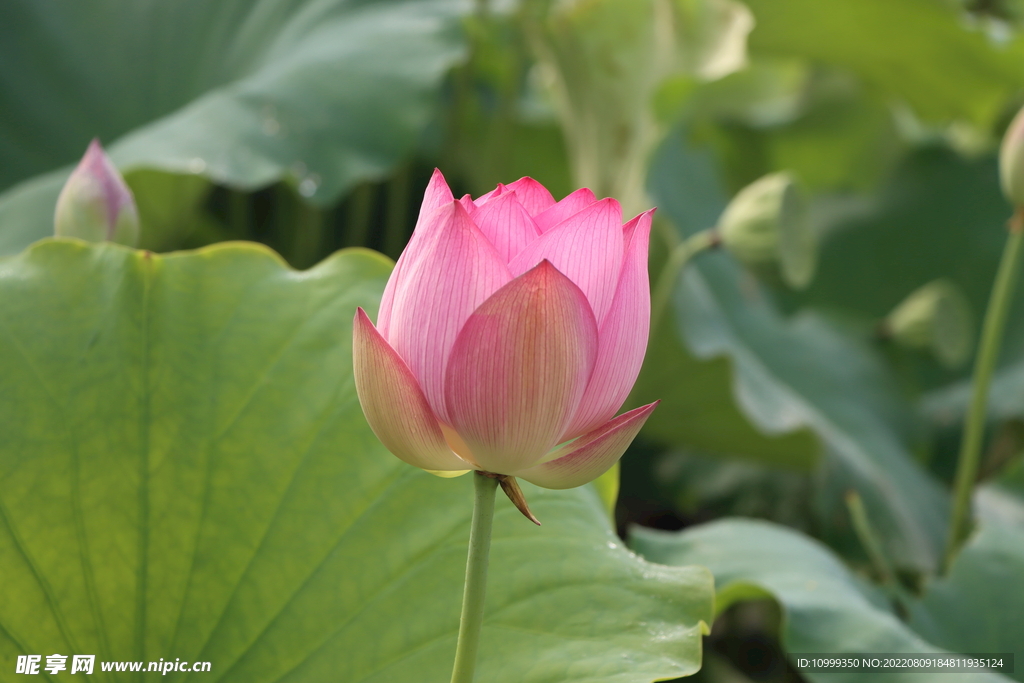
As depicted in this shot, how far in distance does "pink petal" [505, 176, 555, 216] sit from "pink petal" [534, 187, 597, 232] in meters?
0.01

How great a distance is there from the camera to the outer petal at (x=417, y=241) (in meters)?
0.32

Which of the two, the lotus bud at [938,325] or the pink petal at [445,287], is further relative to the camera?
the lotus bud at [938,325]

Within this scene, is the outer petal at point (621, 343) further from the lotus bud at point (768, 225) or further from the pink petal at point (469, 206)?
the lotus bud at point (768, 225)

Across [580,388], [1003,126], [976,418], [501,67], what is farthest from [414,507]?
[1003,126]

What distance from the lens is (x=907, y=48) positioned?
1419 millimetres

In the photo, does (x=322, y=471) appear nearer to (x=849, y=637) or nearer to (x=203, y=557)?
(x=203, y=557)

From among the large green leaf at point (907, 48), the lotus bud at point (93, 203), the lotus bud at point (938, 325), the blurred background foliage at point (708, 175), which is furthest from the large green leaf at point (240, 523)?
the large green leaf at point (907, 48)

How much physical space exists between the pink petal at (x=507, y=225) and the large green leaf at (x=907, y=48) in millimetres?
1155

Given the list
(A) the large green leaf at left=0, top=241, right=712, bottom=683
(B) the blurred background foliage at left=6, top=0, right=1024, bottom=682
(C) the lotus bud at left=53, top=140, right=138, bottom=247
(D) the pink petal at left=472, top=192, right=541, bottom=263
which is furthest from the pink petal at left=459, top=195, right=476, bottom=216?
(B) the blurred background foliage at left=6, top=0, right=1024, bottom=682

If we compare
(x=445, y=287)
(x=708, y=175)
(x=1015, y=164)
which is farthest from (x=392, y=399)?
(x=708, y=175)

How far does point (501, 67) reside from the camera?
1623mm

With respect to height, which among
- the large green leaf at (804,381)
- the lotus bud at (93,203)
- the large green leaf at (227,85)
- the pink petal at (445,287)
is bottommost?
the large green leaf at (804,381)

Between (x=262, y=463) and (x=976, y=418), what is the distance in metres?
0.73

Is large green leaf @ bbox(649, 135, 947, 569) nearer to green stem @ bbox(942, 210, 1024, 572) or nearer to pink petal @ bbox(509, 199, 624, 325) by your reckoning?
green stem @ bbox(942, 210, 1024, 572)
